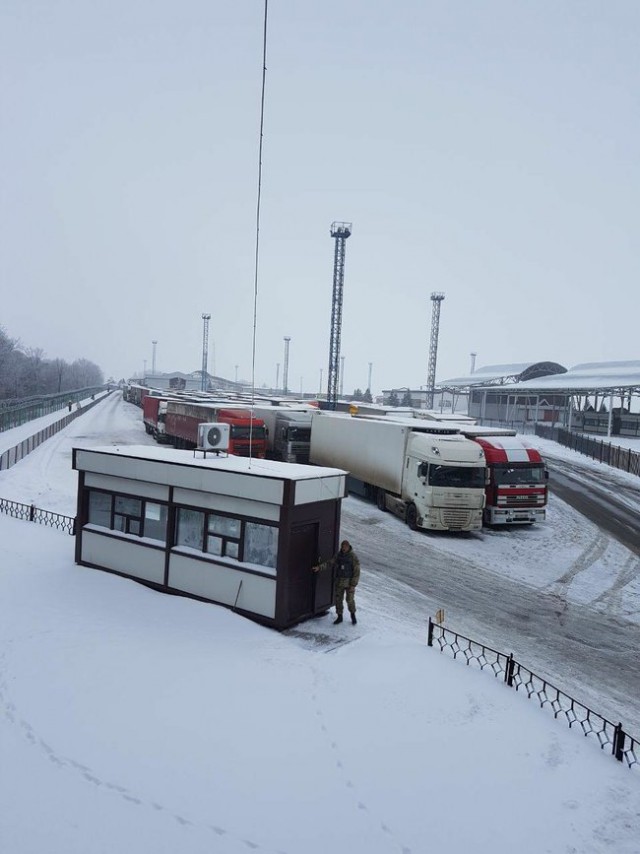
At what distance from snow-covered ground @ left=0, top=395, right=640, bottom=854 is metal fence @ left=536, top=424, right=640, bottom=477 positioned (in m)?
28.7

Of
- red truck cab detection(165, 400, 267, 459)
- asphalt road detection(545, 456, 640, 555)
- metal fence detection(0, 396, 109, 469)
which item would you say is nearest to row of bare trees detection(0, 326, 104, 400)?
metal fence detection(0, 396, 109, 469)

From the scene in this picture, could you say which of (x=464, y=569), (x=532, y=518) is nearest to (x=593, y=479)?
(x=532, y=518)

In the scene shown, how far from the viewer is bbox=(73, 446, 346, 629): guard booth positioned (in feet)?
36.7

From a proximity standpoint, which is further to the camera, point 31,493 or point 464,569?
point 31,493

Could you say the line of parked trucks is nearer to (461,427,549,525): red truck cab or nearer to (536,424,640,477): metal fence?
(461,427,549,525): red truck cab

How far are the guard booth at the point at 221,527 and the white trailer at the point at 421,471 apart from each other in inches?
324

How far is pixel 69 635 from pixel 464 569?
10.7 metres

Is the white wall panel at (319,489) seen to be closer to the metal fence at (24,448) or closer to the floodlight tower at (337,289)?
the metal fence at (24,448)

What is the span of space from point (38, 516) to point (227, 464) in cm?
1074

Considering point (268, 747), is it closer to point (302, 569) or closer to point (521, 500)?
point (302, 569)

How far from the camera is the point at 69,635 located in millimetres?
10398

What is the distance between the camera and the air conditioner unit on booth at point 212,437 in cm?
1318

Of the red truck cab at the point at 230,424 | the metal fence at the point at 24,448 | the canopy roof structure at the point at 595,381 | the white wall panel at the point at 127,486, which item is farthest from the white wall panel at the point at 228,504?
the canopy roof structure at the point at 595,381

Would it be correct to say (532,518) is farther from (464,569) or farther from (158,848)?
(158,848)
